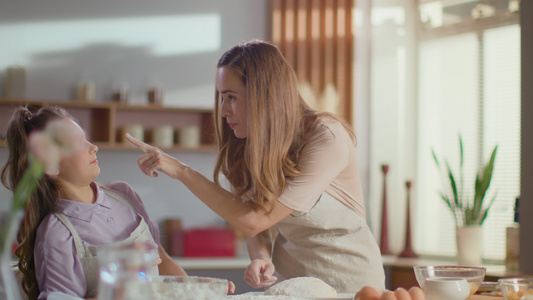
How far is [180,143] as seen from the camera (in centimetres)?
462

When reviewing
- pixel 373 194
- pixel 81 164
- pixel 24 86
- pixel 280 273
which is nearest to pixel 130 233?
pixel 81 164

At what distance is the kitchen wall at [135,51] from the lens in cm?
443

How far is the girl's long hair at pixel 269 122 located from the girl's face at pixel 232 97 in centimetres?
2

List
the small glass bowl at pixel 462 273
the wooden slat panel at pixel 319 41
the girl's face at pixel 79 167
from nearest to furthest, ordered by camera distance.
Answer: the small glass bowl at pixel 462 273 → the girl's face at pixel 79 167 → the wooden slat panel at pixel 319 41

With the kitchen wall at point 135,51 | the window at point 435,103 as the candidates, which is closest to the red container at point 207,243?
the kitchen wall at point 135,51

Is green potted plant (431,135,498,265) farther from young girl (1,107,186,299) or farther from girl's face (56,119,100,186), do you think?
girl's face (56,119,100,186)

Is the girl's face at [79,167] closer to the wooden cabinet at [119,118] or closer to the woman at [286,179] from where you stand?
the woman at [286,179]

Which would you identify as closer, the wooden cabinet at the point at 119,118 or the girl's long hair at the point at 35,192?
the girl's long hair at the point at 35,192

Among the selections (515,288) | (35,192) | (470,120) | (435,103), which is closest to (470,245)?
(470,120)

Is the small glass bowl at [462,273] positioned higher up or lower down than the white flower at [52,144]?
lower down

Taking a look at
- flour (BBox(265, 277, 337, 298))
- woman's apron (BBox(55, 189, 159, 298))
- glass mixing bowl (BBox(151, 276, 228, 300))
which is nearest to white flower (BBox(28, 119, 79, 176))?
glass mixing bowl (BBox(151, 276, 228, 300))

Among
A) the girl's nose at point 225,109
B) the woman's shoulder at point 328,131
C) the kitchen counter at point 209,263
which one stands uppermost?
the girl's nose at point 225,109

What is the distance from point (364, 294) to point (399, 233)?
3.77 metres

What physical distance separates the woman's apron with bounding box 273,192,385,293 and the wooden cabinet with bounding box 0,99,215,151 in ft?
7.97
